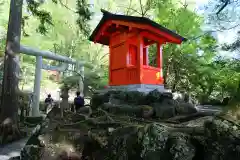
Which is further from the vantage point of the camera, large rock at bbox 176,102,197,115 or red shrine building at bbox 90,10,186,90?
red shrine building at bbox 90,10,186,90

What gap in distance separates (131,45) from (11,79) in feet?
16.0

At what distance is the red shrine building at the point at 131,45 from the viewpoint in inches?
319

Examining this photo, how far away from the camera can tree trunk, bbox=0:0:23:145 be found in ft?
24.6

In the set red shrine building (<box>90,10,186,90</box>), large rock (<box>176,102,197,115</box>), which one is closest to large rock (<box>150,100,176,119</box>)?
large rock (<box>176,102,197,115</box>)

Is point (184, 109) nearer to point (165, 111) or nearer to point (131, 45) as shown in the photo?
point (165, 111)

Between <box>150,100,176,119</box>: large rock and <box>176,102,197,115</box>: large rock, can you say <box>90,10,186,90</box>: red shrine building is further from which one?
<box>176,102,197,115</box>: large rock

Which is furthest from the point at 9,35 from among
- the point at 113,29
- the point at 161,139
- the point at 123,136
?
the point at 161,139

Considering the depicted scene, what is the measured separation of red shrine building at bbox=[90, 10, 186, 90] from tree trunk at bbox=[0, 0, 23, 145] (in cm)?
348

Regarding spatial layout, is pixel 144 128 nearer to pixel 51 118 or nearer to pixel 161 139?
pixel 161 139

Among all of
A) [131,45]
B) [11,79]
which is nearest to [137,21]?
[131,45]

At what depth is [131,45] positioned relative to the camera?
358 inches

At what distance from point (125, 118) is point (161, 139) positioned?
5.46 feet

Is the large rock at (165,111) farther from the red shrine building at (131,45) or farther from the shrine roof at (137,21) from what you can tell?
the shrine roof at (137,21)

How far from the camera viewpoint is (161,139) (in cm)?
292
